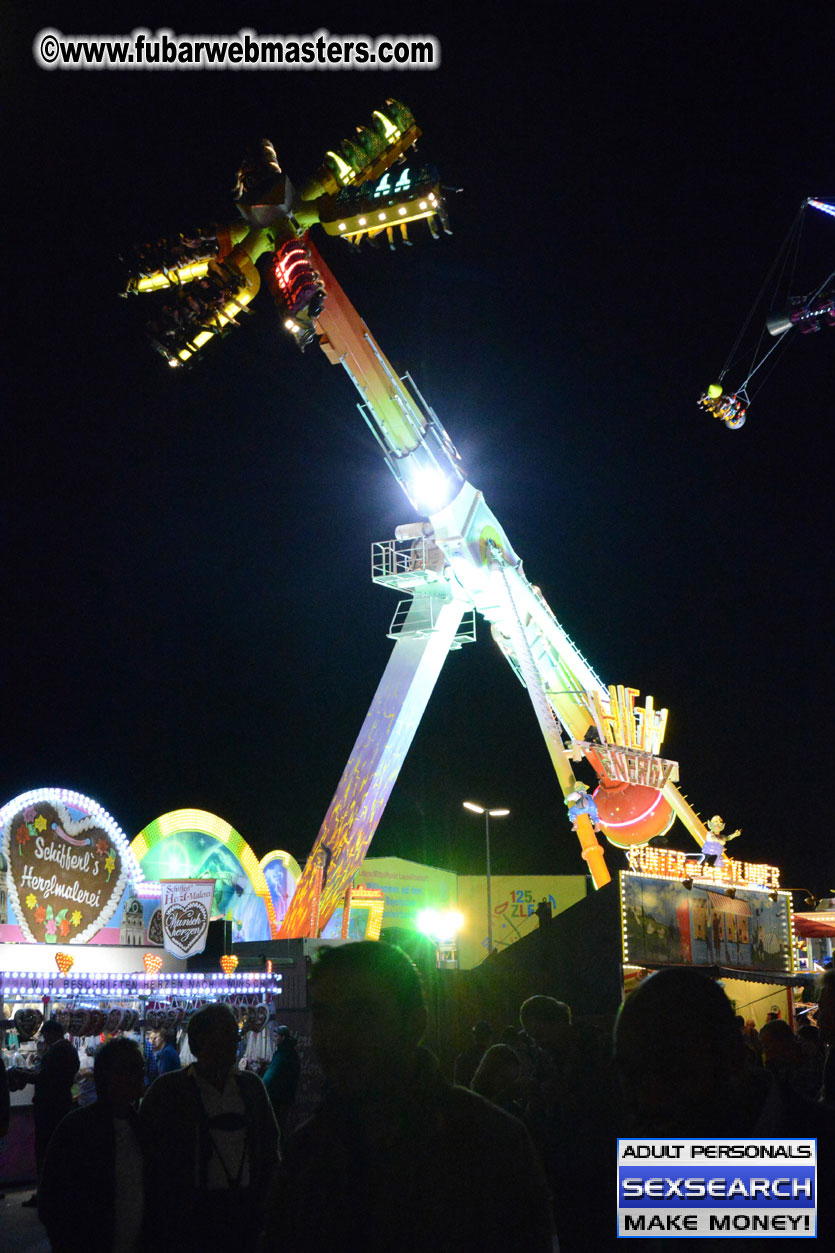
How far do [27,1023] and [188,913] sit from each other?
6299 mm

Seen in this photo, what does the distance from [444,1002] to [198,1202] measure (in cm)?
1678

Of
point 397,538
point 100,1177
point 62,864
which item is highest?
point 397,538

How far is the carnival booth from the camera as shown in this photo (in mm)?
14367

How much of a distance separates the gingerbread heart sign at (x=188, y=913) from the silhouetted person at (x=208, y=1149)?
15165 mm

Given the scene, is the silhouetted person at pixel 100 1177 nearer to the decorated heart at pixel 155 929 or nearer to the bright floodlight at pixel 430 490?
the decorated heart at pixel 155 929

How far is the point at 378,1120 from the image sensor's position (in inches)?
107

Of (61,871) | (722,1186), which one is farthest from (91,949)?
(722,1186)

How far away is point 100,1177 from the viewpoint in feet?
15.6

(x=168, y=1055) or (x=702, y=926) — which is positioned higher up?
(x=702, y=926)

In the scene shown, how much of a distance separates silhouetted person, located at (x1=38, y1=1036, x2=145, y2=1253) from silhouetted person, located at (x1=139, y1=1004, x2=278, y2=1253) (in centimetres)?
9

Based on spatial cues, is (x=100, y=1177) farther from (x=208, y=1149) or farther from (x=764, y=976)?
(x=764, y=976)

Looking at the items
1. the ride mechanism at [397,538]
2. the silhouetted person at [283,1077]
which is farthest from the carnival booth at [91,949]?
the silhouetted person at [283,1077]

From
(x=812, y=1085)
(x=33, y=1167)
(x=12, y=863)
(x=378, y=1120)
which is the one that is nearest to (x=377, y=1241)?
(x=378, y=1120)

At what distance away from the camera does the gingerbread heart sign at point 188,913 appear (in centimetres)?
1981
